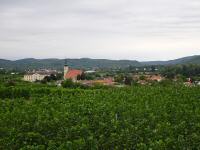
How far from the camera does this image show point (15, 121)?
78.5ft

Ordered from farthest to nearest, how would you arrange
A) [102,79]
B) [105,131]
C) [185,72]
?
[185,72] < [102,79] < [105,131]

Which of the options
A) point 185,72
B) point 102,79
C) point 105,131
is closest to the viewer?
point 105,131

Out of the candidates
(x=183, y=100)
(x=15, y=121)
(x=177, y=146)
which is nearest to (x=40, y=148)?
(x=177, y=146)

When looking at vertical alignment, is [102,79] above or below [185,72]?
below

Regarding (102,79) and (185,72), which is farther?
(185,72)

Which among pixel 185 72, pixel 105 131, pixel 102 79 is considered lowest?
pixel 102 79

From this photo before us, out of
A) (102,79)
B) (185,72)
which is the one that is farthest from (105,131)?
(185,72)

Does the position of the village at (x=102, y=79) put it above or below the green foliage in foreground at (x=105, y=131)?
below

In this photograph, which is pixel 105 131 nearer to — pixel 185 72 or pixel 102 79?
pixel 102 79

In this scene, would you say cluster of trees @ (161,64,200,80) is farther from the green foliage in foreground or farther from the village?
the green foliage in foreground

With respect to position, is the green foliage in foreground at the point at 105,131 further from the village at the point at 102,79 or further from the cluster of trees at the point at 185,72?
the cluster of trees at the point at 185,72

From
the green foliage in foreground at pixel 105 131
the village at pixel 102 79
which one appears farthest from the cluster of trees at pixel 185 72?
the green foliage in foreground at pixel 105 131

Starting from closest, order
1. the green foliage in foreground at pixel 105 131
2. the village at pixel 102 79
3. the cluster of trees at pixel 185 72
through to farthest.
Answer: the green foliage in foreground at pixel 105 131 → the village at pixel 102 79 → the cluster of trees at pixel 185 72

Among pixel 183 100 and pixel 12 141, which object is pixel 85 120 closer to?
pixel 12 141
